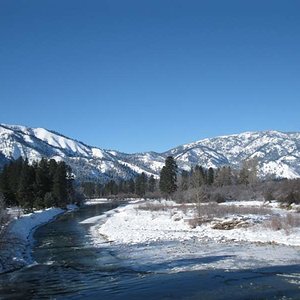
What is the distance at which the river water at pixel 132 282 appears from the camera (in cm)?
1731

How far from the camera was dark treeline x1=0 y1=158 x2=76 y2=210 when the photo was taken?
83500 millimetres

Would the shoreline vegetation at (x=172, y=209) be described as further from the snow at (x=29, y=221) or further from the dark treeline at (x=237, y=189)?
the snow at (x=29, y=221)

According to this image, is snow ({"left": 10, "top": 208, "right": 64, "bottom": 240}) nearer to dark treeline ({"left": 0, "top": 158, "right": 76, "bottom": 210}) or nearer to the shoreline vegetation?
the shoreline vegetation

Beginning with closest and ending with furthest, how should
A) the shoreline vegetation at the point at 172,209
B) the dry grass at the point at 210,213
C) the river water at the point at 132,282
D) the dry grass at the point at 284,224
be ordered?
the river water at the point at 132,282
the shoreline vegetation at the point at 172,209
the dry grass at the point at 284,224
the dry grass at the point at 210,213

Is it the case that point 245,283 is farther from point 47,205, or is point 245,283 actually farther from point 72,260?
point 47,205

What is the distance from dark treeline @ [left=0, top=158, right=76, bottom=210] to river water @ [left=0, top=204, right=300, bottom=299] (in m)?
57.8

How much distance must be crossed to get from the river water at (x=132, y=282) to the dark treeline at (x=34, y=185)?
57847 millimetres

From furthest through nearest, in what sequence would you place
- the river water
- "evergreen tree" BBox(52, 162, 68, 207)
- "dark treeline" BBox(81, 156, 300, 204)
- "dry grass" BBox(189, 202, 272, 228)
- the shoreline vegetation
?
"evergreen tree" BBox(52, 162, 68, 207) < "dark treeline" BBox(81, 156, 300, 204) < "dry grass" BBox(189, 202, 272, 228) < the shoreline vegetation < the river water

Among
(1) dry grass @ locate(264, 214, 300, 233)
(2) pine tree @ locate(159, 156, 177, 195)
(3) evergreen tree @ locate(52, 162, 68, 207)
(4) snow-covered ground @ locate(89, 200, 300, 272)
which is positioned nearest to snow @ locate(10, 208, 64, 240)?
(4) snow-covered ground @ locate(89, 200, 300, 272)

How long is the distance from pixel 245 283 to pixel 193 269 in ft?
13.4

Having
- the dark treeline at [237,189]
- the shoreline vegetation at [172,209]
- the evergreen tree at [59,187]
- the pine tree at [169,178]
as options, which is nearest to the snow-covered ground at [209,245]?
the shoreline vegetation at [172,209]

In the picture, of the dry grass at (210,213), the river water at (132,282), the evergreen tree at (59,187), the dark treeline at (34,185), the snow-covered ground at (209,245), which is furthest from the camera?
the evergreen tree at (59,187)

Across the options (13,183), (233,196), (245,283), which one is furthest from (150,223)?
(233,196)

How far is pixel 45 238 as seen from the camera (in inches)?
1565
